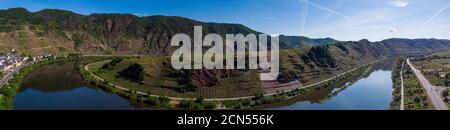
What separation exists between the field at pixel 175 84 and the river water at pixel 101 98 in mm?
3694

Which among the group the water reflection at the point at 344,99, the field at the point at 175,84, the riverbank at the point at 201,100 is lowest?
the water reflection at the point at 344,99

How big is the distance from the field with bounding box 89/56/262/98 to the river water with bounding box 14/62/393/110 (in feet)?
12.1

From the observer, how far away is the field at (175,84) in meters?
34.2

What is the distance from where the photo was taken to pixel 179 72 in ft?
129

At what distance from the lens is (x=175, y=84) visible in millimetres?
36875

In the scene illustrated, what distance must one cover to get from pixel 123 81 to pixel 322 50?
38.1m

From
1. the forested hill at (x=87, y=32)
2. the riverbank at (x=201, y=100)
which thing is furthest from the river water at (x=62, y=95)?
the forested hill at (x=87, y=32)

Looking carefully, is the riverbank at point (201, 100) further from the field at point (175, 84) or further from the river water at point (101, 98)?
the field at point (175, 84)

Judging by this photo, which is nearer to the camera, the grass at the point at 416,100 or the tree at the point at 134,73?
the grass at the point at 416,100

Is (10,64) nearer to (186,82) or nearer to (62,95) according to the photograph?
(62,95)

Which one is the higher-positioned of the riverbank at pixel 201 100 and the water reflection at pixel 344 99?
the riverbank at pixel 201 100

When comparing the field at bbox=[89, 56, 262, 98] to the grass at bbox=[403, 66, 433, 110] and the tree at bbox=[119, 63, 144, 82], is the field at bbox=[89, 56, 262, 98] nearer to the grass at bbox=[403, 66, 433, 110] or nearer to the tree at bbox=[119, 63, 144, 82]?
the tree at bbox=[119, 63, 144, 82]

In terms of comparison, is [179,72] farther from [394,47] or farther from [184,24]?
[394,47]
